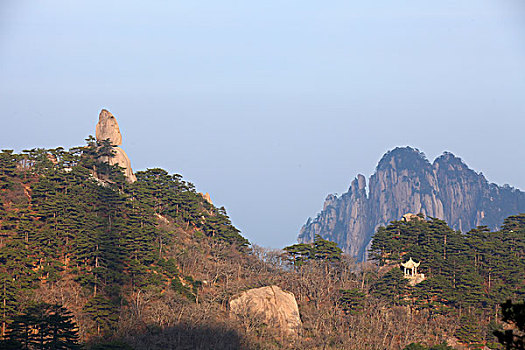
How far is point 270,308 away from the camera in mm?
53625

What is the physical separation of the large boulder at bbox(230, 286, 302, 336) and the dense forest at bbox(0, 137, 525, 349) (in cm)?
92

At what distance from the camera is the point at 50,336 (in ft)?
133

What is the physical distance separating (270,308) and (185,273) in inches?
414

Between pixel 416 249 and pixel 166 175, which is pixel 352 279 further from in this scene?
pixel 166 175

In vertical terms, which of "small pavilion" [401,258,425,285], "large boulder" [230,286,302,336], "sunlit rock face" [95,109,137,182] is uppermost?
"sunlit rock face" [95,109,137,182]

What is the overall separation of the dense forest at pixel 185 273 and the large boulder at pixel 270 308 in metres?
0.92

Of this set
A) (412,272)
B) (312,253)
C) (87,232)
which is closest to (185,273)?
(87,232)

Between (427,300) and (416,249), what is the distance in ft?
22.9

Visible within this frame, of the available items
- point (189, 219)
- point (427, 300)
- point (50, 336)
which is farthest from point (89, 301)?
point (427, 300)

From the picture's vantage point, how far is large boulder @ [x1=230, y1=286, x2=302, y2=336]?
52594 millimetres

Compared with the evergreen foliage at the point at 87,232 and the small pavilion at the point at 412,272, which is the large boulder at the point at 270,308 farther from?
the small pavilion at the point at 412,272

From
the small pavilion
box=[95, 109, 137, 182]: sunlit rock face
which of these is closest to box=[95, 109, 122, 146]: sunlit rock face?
box=[95, 109, 137, 182]: sunlit rock face

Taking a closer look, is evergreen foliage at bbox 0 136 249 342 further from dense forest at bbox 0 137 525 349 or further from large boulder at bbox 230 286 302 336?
large boulder at bbox 230 286 302 336

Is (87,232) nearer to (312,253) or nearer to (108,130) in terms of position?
(312,253)
